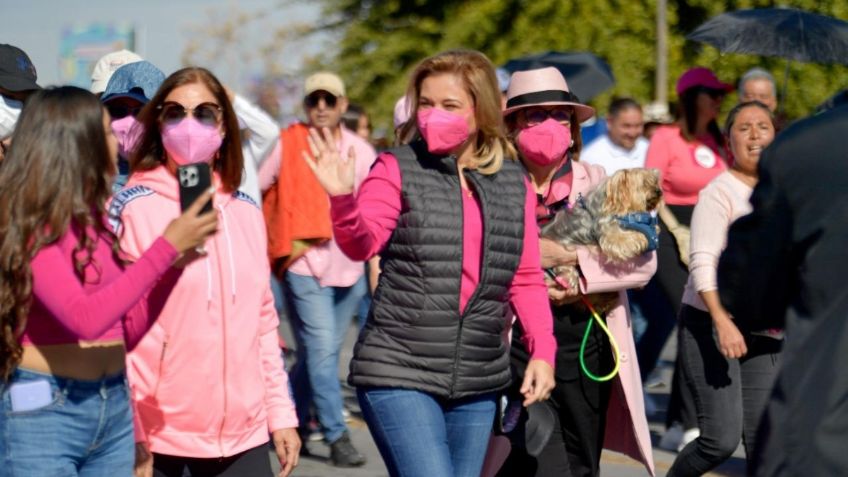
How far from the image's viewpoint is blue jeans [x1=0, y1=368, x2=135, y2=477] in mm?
3682

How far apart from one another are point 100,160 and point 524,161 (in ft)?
7.26

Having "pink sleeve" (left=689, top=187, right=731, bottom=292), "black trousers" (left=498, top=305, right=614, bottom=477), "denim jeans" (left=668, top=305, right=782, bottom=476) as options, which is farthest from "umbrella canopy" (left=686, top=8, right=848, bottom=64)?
"black trousers" (left=498, top=305, right=614, bottom=477)

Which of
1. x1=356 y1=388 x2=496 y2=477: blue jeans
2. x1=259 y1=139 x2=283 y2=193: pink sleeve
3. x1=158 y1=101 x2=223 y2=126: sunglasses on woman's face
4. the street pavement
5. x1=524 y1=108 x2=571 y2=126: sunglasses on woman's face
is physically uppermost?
x1=158 y1=101 x2=223 y2=126: sunglasses on woman's face

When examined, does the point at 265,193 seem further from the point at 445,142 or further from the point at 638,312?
the point at 445,142

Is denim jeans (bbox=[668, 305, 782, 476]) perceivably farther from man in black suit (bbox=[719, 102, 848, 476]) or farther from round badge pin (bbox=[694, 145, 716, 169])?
man in black suit (bbox=[719, 102, 848, 476])

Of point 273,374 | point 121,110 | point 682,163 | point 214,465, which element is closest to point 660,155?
point 682,163

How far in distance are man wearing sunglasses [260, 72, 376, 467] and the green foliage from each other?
14997 mm

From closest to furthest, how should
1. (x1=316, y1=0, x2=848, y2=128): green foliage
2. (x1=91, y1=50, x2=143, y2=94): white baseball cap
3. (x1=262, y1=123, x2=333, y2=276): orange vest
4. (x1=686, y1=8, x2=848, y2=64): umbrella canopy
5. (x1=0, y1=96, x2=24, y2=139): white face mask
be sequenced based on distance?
(x1=0, y1=96, x2=24, y2=139): white face mask < (x1=91, y1=50, x2=143, y2=94): white baseball cap < (x1=262, y1=123, x2=333, y2=276): orange vest < (x1=686, y1=8, x2=848, y2=64): umbrella canopy < (x1=316, y1=0, x2=848, y2=128): green foliage

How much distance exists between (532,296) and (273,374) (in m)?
0.94

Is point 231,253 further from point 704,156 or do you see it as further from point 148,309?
point 704,156

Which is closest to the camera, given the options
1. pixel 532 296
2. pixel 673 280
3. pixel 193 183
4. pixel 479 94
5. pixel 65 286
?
pixel 65 286

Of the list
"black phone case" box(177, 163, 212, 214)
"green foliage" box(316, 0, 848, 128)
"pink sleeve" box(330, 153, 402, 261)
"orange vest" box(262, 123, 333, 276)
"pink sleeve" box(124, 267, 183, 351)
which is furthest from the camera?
"green foliage" box(316, 0, 848, 128)

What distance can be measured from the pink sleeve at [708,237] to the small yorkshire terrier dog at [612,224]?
1.48 ft

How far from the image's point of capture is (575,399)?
556cm
